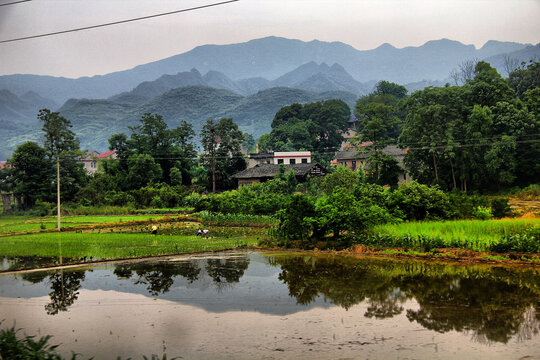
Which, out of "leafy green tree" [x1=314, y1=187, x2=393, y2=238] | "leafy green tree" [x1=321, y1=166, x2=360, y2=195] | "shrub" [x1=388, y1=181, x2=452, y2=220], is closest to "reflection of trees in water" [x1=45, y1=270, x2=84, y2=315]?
"leafy green tree" [x1=314, y1=187, x2=393, y2=238]

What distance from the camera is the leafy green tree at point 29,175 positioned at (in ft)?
158

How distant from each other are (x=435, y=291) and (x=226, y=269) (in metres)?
7.11

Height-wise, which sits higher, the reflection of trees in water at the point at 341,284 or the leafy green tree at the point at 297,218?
the leafy green tree at the point at 297,218

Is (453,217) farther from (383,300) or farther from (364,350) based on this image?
(364,350)

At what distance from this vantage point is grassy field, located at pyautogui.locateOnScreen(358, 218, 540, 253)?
14.9 metres

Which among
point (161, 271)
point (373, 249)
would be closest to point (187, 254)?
point (161, 271)

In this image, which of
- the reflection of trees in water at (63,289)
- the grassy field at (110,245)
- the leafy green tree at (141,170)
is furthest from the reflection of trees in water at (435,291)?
the leafy green tree at (141,170)

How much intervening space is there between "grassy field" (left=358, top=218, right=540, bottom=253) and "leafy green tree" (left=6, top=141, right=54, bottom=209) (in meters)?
42.2

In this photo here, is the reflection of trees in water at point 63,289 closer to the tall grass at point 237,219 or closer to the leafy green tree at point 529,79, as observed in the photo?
the tall grass at point 237,219

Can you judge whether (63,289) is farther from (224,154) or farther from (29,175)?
(224,154)

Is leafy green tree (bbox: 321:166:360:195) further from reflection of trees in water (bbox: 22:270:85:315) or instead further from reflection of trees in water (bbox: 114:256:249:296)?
reflection of trees in water (bbox: 22:270:85:315)

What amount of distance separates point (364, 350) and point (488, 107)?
39.5 meters

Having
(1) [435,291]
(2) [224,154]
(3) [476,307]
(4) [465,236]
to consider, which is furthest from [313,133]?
(3) [476,307]

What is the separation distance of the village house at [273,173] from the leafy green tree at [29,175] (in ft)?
73.6
